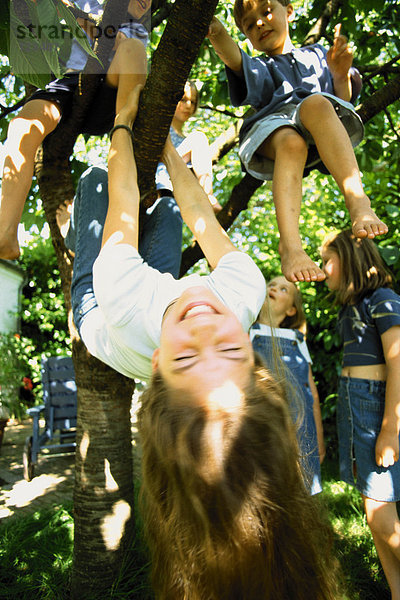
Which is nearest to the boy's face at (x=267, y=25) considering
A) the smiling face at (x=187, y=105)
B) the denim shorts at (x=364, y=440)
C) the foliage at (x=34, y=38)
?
the smiling face at (x=187, y=105)

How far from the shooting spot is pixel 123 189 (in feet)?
5.73

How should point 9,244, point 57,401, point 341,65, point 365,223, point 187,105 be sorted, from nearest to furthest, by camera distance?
point 365,223 → point 9,244 → point 341,65 → point 187,105 → point 57,401

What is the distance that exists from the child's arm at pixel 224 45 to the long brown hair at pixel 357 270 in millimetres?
1225

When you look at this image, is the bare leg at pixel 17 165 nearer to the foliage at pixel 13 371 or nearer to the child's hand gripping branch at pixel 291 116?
the child's hand gripping branch at pixel 291 116

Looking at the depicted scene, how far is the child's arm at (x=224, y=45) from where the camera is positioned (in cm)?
232

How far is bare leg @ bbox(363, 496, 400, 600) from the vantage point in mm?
2361

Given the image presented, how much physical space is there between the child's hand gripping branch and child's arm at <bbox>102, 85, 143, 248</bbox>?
732 mm

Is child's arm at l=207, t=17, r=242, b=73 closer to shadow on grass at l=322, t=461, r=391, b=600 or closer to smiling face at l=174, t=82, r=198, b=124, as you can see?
smiling face at l=174, t=82, r=198, b=124

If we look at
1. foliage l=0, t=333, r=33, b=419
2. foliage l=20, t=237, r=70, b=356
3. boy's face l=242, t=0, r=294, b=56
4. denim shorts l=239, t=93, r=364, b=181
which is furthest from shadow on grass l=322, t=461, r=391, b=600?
foliage l=20, t=237, r=70, b=356

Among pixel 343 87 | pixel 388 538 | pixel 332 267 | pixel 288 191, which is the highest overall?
pixel 343 87

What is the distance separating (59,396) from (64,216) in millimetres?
3910

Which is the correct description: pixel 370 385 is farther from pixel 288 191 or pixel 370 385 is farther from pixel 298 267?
pixel 288 191

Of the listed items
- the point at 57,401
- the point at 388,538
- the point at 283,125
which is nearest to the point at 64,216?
the point at 283,125

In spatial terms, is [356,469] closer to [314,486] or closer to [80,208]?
[314,486]
